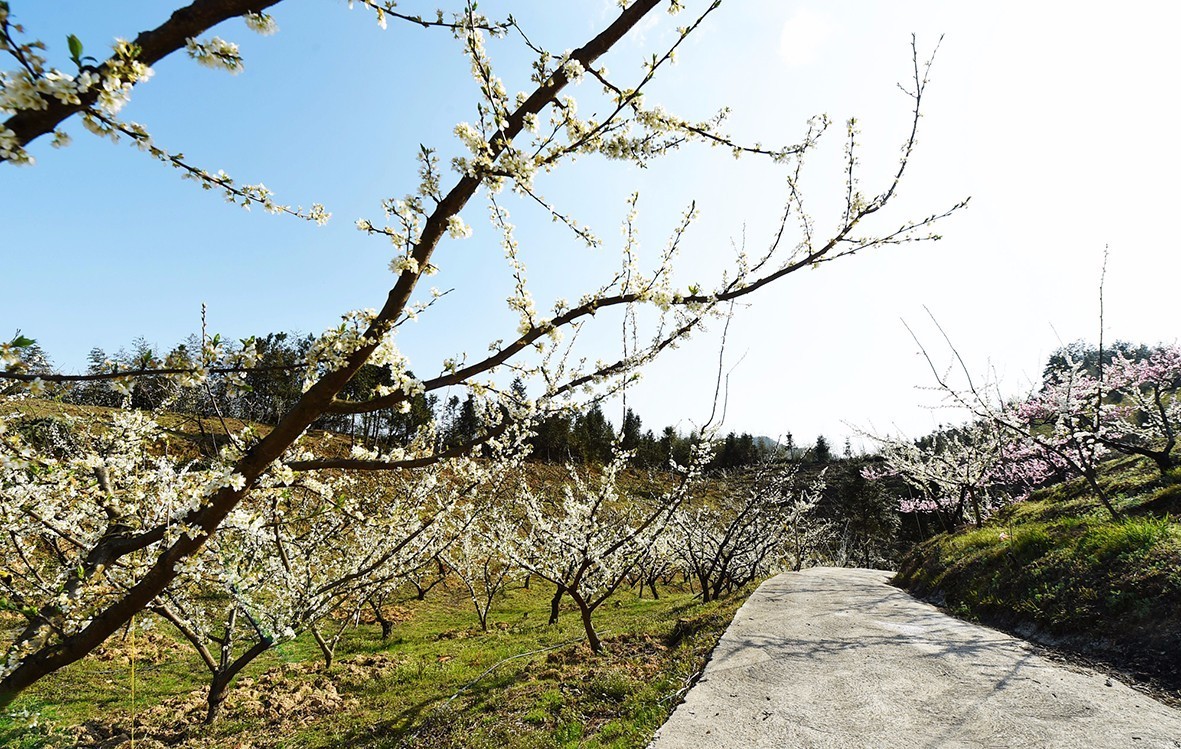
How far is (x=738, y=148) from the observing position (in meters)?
2.83

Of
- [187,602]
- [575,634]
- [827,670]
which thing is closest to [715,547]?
[575,634]

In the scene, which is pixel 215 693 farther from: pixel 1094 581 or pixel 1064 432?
pixel 1064 432

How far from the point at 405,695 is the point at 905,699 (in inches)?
391

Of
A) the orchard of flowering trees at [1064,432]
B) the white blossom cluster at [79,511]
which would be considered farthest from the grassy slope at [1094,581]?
the white blossom cluster at [79,511]

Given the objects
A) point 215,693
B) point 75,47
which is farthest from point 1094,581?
point 215,693

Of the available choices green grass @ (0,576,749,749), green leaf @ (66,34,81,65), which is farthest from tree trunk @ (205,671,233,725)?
green leaf @ (66,34,81,65)

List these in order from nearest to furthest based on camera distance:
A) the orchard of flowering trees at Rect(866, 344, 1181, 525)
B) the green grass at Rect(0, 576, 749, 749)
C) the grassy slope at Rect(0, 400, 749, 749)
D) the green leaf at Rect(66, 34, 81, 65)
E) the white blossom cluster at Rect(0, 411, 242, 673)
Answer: the green leaf at Rect(66, 34, 81, 65), the white blossom cluster at Rect(0, 411, 242, 673), the grassy slope at Rect(0, 400, 749, 749), the green grass at Rect(0, 576, 749, 749), the orchard of flowering trees at Rect(866, 344, 1181, 525)

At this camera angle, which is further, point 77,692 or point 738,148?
point 77,692

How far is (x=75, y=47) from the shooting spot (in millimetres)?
1476

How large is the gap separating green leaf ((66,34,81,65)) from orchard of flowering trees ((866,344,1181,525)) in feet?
38.7

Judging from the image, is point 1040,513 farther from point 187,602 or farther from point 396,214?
point 187,602

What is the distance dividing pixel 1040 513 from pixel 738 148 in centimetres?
1569

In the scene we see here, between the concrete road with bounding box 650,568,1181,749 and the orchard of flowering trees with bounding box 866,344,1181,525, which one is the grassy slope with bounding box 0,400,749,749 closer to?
the concrete road with bounding box 650,568,1181,749

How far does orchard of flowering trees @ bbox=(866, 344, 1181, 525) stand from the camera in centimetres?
1103
